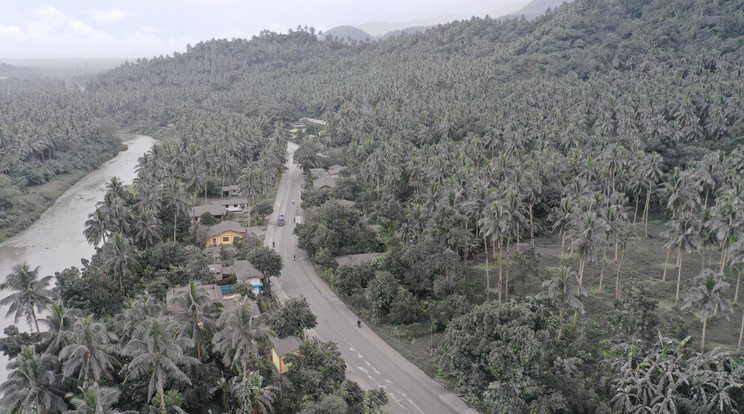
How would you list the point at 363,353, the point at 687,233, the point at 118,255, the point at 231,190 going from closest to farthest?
the point at 363,353 → the point at 687,233 → the point at 118,255 → the point at 231,190

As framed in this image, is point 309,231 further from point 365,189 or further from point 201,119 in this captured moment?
point 201,119

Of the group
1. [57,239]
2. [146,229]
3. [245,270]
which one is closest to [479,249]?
[245,270]

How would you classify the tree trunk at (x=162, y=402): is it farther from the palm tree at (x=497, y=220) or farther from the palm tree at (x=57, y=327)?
the palm tree at (x=497, y=220)

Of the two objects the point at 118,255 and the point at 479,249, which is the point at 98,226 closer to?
the point at 118,255

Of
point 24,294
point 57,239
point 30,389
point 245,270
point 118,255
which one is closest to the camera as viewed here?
point 30,389

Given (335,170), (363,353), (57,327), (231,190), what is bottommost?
(363,353)

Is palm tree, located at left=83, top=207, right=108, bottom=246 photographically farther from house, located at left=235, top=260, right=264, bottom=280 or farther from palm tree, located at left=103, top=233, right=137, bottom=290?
house, located at left=235, top=260, right=264, bottom=280

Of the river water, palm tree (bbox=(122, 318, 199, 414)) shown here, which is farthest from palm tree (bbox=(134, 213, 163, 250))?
palm tree (bbox=(122, 318, 199, 414))
